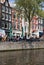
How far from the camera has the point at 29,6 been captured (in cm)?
6281

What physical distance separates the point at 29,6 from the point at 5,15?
906 inches

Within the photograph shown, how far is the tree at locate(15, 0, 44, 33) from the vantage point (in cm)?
6237

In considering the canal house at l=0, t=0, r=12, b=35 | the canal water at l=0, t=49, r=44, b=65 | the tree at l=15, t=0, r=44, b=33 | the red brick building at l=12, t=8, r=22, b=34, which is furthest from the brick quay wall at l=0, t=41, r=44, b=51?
the red brick building at l=12, t=8, r=22, b=34

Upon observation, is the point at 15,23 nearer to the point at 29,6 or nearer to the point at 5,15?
the point at 5,15

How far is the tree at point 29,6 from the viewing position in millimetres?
62372

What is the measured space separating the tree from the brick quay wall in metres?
8.84

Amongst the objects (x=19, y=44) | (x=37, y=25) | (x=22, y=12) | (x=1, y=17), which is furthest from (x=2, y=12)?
(x=19, y=44)

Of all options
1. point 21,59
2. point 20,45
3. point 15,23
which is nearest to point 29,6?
point 20,45

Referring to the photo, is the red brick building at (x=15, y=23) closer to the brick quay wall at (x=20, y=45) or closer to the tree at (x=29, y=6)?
the tree at (x=29, y=6)

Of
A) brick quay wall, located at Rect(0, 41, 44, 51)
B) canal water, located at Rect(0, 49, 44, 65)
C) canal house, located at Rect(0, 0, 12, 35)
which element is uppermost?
canal house, located at Rect(0, 0, 12, 35)

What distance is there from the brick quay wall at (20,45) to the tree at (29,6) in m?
8.84

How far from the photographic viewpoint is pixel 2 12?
3278 inches

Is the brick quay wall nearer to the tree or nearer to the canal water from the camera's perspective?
the tree

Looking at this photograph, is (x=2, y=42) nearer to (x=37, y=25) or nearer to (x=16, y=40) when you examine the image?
(x=16, y=40)
